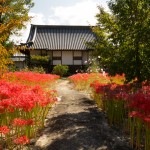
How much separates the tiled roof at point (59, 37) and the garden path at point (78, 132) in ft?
101

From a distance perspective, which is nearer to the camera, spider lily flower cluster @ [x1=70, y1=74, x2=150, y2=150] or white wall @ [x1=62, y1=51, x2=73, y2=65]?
spider lily flower cluster @ [x1=70, y1=74, x2=150, y2=150]

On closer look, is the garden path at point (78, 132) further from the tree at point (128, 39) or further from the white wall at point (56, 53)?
the white wall at point (56, 53)

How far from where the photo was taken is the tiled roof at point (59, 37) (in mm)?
42781

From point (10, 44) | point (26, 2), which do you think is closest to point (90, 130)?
point (10, 44)

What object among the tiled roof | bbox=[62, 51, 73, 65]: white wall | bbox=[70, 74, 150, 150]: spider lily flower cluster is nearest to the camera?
bbox=[70, 74, 150, 150]: spider lily flower cluster

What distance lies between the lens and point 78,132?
29.3ft

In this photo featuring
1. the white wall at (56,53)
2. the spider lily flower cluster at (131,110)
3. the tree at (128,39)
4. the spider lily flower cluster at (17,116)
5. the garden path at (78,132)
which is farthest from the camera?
the white wall at (56,53)

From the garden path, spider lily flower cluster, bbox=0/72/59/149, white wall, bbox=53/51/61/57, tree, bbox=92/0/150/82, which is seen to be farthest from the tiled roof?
spider lily flower cluster, bbox=0/72/59/149

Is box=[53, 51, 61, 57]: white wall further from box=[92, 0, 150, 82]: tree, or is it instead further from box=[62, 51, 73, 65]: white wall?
box=[92, 0, 150, 82]: tree

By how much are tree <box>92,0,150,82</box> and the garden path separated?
2.14 meters

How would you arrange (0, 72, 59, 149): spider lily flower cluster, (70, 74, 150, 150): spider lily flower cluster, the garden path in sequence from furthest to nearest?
the garden path
(0, 72, 59, 149): spider lily flower cluster
(70, 74, 150, 150): spider lily flower cluster

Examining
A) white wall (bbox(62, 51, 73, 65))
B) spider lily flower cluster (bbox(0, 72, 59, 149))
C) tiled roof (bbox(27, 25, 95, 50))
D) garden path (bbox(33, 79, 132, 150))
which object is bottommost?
garden path (bbox(33, 79, 132, 150))

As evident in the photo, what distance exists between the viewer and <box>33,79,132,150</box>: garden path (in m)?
7.97

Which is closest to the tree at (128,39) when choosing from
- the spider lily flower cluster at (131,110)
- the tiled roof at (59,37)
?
the spider lily flower cluster at (131,110)
